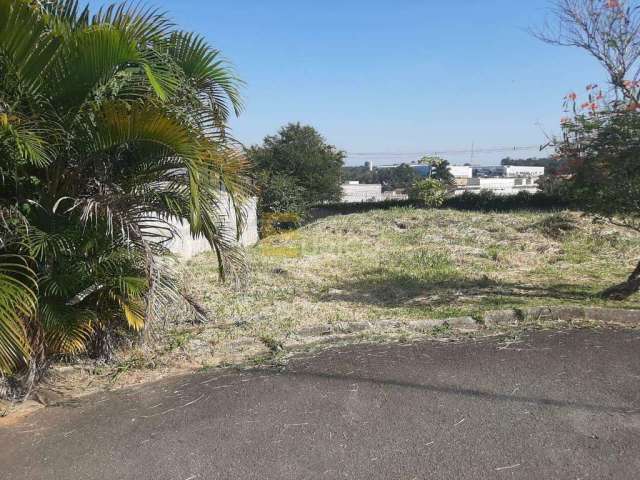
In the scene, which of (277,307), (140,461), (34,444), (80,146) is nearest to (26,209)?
(80,146)

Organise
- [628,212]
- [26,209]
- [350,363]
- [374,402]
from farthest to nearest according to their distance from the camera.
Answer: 1. [628,212]
2. [350,363]
3. [26,209]
4. [374,402]

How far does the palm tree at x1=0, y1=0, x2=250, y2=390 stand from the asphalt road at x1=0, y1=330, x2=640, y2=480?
30.4 inches

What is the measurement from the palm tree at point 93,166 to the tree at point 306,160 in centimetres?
3517

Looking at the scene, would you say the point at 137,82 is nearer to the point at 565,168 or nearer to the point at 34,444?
the point at 34,444

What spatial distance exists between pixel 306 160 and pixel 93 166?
37958 millimetres

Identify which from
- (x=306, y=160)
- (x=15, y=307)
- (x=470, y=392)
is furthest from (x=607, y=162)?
(x=306, y=160)

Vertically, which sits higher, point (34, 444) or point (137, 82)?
point (137, 82)

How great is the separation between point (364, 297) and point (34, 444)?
203 inches

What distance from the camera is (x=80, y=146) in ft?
14.0

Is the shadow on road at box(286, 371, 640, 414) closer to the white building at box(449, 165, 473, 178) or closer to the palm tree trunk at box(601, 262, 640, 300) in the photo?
the palm tree trunk at box(601, 262, 640, 300)

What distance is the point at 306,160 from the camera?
4203cm

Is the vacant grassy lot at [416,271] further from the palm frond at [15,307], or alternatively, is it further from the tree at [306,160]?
the tree at [306,160]

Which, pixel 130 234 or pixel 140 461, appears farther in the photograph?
pixel 130 234

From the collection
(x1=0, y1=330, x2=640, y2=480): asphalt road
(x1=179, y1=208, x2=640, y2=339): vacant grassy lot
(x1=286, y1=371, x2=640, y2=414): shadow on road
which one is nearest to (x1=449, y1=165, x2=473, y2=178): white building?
(x1=179, y1=208, x2=640, y2=339): vacant grassy lot
